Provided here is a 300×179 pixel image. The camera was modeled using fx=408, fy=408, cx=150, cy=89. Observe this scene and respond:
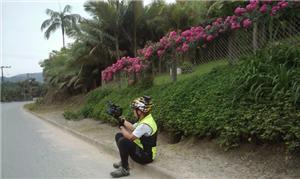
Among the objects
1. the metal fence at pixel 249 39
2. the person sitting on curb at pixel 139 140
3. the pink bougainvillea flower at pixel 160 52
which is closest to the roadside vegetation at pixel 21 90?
the pink bougainvillea flower at pixel 160 52

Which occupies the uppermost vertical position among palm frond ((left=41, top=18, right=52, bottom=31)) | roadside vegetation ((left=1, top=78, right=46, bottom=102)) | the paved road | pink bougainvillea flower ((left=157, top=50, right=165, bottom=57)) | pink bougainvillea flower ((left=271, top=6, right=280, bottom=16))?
palm frond ((left=41, top=18, right=52, bottom=31))

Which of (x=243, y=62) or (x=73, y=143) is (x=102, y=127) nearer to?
(x=73, y=143)

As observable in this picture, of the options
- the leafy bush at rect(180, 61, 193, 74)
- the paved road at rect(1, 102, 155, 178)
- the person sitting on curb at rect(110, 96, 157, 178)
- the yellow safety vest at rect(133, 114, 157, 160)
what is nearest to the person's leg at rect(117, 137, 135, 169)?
the person sitting on curb at rect(110, 96, 157, 178)

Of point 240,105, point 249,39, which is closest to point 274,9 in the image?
point 249,39

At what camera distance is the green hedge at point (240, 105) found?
20.5 ft

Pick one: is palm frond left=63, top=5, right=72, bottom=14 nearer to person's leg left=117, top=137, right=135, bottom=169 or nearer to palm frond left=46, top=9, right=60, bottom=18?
palm frond left=46, top=9, right=60, bottom=18

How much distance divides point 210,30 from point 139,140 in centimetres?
496

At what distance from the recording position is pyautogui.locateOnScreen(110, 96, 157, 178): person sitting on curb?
22.3 feet

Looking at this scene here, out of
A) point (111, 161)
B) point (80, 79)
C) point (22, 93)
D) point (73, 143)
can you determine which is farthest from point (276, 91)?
point (22, 93)

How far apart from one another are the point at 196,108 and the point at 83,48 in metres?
17.3

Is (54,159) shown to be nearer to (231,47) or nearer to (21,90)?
(231,47)

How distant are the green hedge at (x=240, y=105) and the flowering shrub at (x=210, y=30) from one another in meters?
1.34

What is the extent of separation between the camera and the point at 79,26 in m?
24.3

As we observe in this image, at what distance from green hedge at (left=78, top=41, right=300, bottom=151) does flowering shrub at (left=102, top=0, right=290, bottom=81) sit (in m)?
1.34
